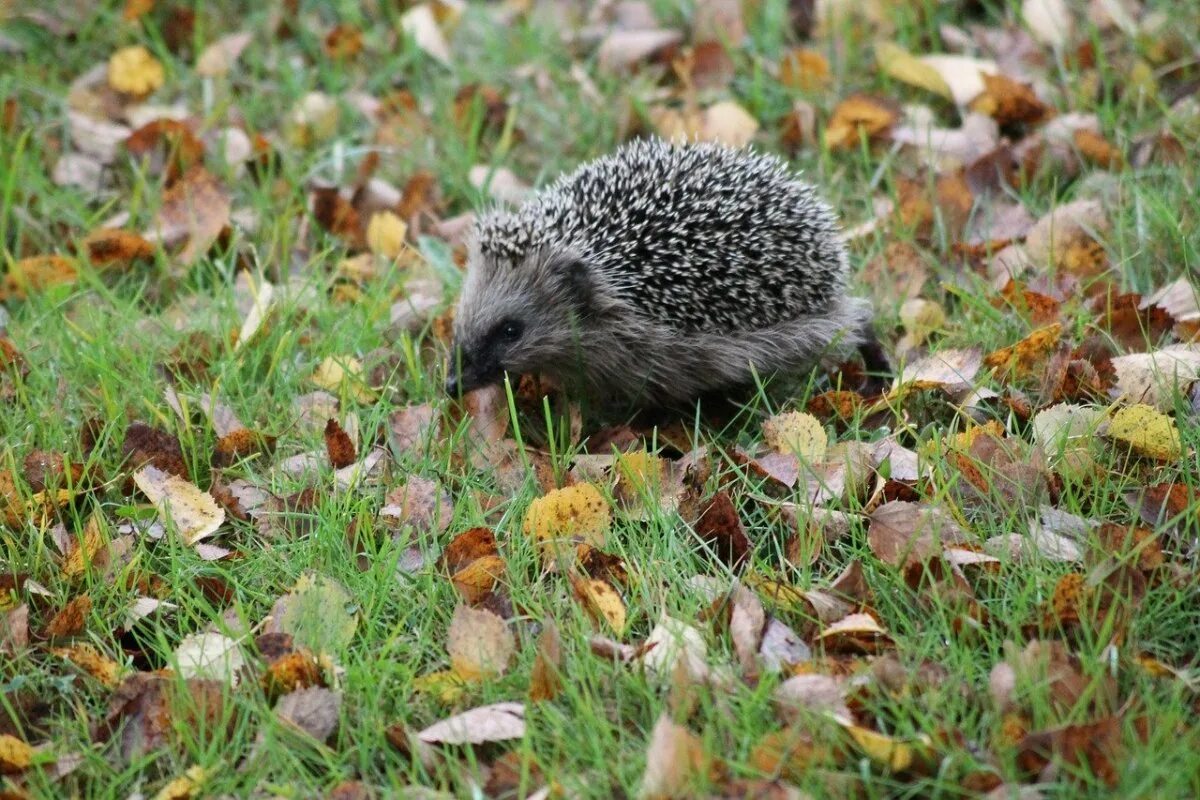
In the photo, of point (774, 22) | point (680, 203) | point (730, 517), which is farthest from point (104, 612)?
point (774, 22)

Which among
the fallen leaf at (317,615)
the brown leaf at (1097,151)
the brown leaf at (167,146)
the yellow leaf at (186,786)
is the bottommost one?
the yellow leaf at (186,786)

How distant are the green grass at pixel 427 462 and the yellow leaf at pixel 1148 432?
0.06m

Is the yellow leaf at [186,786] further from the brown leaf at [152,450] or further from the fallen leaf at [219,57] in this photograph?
the fallen leaf at [219,57]

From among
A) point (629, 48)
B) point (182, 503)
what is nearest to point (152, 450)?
point (182, 503)

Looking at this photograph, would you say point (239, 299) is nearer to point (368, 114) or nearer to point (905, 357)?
point (368, 114)

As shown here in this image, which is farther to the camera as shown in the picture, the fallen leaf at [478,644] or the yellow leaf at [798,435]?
the yellow leaf at [798,435]

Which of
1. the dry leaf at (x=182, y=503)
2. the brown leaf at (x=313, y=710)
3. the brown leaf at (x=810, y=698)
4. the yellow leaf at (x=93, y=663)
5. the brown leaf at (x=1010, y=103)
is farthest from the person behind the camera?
the brown leaf at (x=1010, y=103)

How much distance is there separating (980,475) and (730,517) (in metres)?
0.80

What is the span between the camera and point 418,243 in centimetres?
645

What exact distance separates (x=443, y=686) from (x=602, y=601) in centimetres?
53

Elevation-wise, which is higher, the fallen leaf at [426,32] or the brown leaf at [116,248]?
the fallen leaf at [426,32]

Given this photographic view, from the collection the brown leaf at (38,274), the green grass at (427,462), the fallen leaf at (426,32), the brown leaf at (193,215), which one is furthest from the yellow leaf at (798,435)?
the fallen leaf at (426,32)

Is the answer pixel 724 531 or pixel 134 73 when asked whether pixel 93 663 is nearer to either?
pixel 724 531

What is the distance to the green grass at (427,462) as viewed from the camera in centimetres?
347
